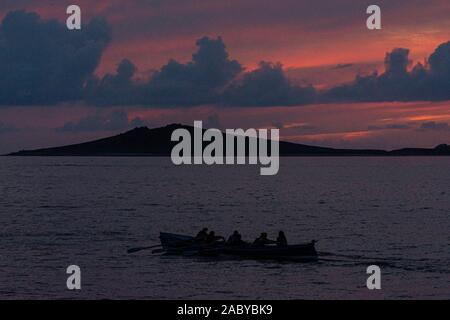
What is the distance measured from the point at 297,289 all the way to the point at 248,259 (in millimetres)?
7466

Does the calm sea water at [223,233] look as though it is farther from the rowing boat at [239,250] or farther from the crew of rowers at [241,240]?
the crew of rowers at [241,240]

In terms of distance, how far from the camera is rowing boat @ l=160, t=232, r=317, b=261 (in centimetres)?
3762

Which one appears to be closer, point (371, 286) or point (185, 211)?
point (371, 286)

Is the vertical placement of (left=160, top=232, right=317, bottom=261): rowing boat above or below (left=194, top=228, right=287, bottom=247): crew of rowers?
below

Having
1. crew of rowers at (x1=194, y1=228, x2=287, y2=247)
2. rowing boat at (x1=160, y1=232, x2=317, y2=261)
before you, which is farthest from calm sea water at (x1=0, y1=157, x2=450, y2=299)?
crew of rowers at (x1=194, y1=228, x2=287, y2=247)

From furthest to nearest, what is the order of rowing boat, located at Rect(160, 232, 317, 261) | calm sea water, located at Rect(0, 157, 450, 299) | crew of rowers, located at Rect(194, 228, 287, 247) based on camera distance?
crew of rowers, located at Rect(194, 228, 287, 247), rowing boat, located at Rect(160, 232, 317, 261), calm sea water, located at Rect(0, 157, 450, 299)

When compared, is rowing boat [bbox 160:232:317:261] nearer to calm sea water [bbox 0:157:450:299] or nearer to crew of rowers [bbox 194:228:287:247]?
crew of rowers [bbox 194:228:287:247]

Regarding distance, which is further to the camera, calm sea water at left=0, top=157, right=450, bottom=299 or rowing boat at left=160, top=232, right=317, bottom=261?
rowing boat at left=160, top=232, right=317, bottom=261

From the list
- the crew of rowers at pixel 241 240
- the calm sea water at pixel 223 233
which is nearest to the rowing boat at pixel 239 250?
the crew of rowers at pixel 241 240

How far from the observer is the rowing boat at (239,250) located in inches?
1481
